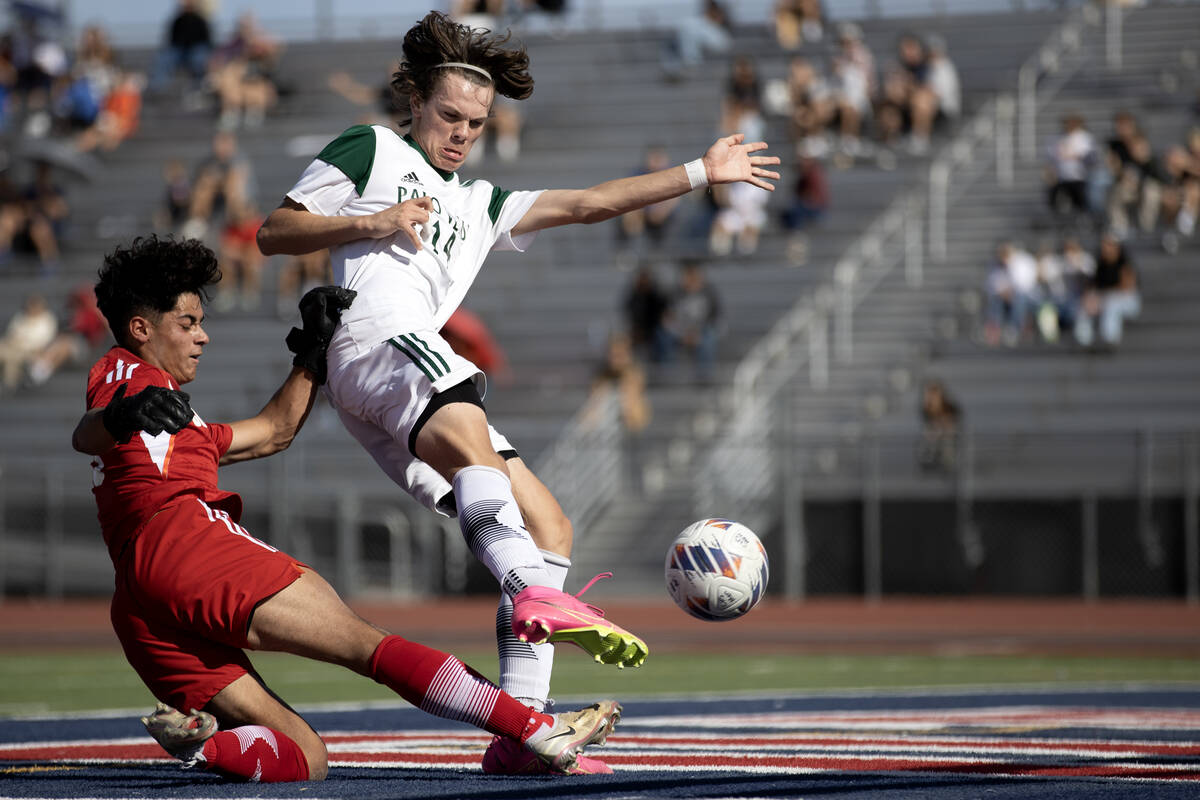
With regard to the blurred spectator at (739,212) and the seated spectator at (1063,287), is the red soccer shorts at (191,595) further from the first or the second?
the blurred spectator at (739,212)

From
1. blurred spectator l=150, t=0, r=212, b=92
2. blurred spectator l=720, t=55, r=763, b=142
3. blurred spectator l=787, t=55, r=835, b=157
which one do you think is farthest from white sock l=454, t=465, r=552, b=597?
blurred spectator l=150, t=0, r=212, b=92

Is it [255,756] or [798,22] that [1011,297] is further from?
[255,756]

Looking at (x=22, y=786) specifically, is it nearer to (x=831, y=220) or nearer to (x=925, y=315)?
(x=925, y=315)

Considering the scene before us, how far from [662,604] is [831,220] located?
6831 mm

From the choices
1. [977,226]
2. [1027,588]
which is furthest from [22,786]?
[977,226]

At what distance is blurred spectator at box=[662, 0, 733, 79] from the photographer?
90.0 feet

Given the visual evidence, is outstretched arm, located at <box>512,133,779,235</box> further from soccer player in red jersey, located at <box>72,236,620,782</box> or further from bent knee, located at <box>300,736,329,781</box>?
bent knee, located at <box>300,736,329,781</box>

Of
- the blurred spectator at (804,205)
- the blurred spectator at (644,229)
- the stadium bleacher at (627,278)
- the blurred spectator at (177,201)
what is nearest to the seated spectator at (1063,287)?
the stadium bleacher at (627,278)

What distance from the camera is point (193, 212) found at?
26359mm

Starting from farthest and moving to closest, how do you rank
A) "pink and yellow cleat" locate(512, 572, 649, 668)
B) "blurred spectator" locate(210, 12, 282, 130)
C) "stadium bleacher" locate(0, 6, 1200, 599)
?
"blurred spectator" locate(210, 12, 282, 130) < "stadium bleacher" locate(0, 6, 1200, 599) < "pink and yellow cleat" locate(512, 572, 649, 668)

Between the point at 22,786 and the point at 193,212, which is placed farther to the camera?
the point at 193,212

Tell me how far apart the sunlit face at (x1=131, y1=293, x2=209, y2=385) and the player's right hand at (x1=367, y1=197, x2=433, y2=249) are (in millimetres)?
706

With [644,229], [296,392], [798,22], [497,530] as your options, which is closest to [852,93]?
[798,22]

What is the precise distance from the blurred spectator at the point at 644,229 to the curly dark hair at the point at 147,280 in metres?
17.8
